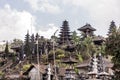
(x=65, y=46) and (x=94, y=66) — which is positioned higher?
(x=65, y=46)

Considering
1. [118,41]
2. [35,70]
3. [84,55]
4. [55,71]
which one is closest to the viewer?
[118,41]

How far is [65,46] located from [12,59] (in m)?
12.6

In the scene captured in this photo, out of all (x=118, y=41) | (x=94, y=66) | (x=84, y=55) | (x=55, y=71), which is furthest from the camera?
(x=84, y=55)

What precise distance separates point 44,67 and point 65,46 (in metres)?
19.3

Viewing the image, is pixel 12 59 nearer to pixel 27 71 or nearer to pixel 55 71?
pixel 27 71

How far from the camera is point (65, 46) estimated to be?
9056 cm

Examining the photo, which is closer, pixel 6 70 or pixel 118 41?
pixel 118 41

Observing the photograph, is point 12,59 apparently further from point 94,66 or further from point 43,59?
point 94,66

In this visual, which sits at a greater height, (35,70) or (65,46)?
(65,46)

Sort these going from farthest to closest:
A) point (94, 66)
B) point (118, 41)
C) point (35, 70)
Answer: point (35, 70) < point (94, 66) < point (118, 41)

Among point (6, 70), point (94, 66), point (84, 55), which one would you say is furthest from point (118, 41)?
point (6, 70)

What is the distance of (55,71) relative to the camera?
66.9 meters

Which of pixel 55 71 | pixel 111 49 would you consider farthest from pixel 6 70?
pixel 111 49

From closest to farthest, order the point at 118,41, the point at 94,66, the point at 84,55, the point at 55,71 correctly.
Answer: the point at 118,41
the point at 94,66
the point at 55,71
the point at 84,55
